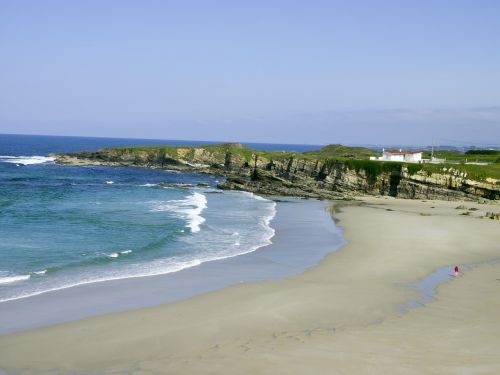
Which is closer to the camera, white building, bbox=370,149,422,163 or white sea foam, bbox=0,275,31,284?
white sea foam, bbox=0,275,31,284

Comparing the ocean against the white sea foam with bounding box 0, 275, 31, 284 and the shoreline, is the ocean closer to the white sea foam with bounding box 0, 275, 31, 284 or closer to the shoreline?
the white sea foam with bounding box 0, 275, 31, 284

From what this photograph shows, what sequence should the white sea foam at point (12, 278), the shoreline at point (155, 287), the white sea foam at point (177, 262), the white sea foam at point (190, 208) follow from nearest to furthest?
the shoreline at point (155, 287) → the white sea foam at point (12, 278) → the white sea foam at point (177, 262) → the white sea foam at point (190, 208)

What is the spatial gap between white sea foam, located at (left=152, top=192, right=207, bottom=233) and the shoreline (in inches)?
304

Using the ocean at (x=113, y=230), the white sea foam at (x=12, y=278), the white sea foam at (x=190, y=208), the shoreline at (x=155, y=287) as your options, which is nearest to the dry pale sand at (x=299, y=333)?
the shoreline at (x=155, y=287)

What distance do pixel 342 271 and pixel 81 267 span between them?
12908 millimetres

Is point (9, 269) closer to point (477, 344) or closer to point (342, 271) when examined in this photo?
A: point (342, 271)

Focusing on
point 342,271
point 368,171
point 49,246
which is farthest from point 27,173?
point 342,271

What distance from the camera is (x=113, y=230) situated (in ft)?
117

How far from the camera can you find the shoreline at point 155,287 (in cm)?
1841

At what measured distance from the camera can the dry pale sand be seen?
1416cm

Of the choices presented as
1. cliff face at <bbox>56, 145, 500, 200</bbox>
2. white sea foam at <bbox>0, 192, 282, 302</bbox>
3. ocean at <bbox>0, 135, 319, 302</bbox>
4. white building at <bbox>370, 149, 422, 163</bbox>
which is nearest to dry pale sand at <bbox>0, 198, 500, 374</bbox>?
white sea foam at <bbox>0, 192, 282, 302</bbox>

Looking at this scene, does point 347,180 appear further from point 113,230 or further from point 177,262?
point 177,262

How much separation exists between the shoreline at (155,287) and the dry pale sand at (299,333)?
0.92m

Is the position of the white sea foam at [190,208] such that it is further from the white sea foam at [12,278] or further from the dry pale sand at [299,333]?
the dry pale sand at [299,333]
